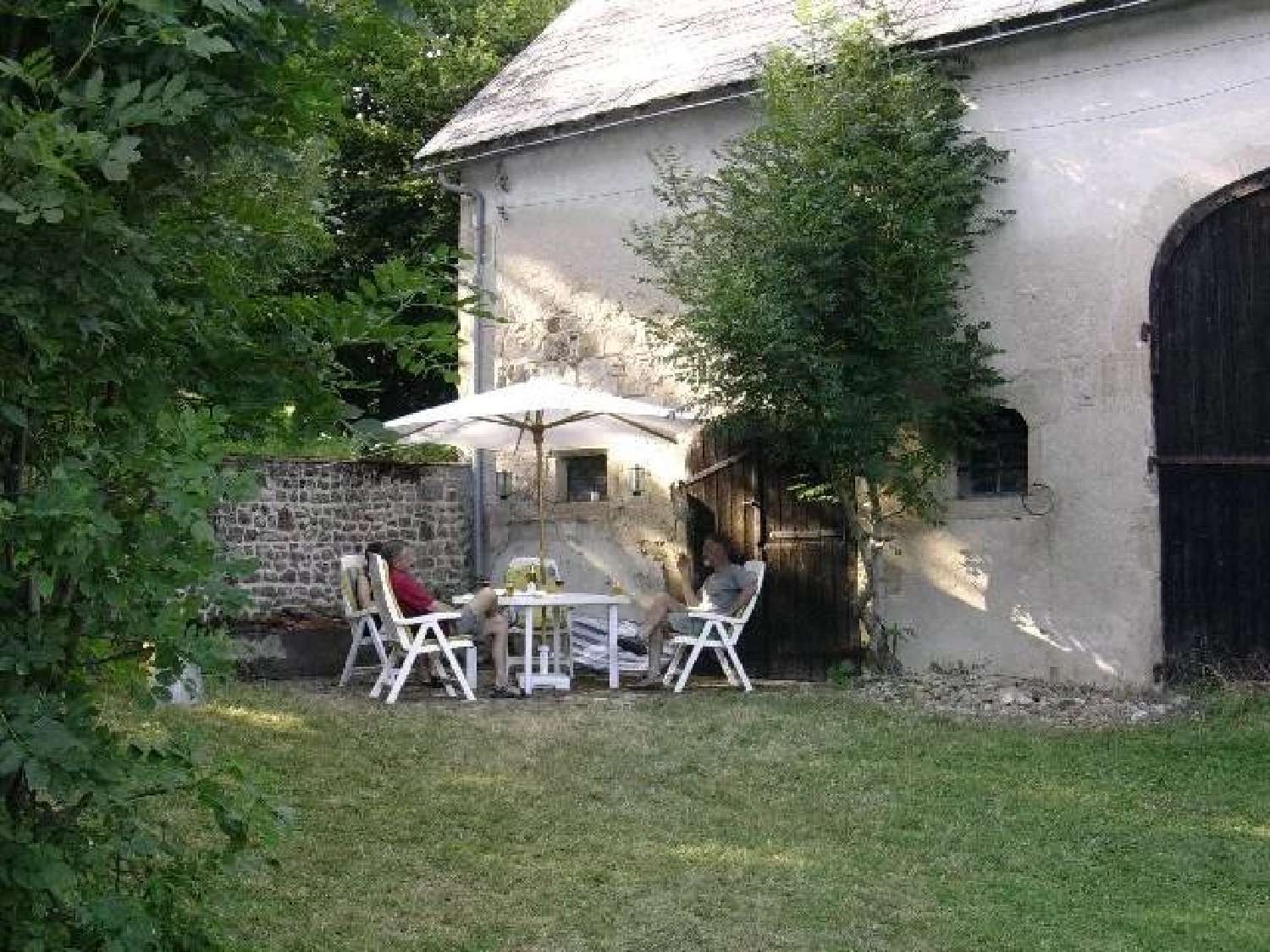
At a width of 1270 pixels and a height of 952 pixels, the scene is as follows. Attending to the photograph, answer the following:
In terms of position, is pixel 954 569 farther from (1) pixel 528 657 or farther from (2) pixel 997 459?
(1) pixel 528 657

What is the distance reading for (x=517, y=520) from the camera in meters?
13.8

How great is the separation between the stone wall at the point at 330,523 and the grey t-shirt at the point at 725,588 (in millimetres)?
3156

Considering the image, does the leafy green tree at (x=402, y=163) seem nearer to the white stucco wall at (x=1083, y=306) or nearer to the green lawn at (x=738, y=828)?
the white stucco wall at (x=1083, y=306)

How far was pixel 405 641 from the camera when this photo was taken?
1019 centimetres

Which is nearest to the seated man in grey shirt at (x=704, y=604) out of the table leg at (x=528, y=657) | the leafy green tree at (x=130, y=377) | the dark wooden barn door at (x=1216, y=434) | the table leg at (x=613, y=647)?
the table leg at (x=613, y=647)

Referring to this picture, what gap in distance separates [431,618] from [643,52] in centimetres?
580

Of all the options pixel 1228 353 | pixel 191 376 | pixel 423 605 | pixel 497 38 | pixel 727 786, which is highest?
pixel 497 38

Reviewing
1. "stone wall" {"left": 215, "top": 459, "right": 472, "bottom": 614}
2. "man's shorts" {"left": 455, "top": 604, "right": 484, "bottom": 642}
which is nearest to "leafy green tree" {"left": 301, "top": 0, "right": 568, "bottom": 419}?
"stone wall" {"left": 215, "top": 459, "right": 472, "bottom": 614}

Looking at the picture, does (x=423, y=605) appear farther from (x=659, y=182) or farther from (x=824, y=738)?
(x=659, y=182)

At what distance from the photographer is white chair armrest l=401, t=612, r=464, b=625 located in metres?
10.1

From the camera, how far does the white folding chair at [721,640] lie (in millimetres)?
10531

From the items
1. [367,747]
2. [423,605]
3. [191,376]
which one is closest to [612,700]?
[423,605]

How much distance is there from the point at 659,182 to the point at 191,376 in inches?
362

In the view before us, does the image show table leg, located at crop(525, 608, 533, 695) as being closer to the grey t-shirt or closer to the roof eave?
the grey t-shirt
